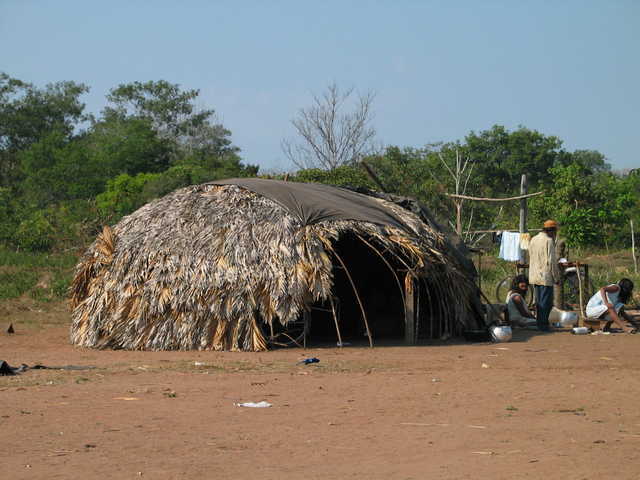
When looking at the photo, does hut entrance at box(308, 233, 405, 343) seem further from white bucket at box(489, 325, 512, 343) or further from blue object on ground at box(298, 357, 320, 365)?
blue object on ground at box(298, 357, 320, 365)

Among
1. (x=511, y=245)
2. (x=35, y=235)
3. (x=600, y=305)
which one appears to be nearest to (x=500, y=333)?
(x=600, y=305)

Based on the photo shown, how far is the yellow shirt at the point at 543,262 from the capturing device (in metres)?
12.8

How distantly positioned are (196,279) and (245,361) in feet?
5.08

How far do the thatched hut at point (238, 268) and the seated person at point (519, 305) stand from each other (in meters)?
0.82

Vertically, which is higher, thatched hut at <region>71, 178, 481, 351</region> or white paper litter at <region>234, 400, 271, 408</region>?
thatched hut at <region>71, 178, 481, 351</region>

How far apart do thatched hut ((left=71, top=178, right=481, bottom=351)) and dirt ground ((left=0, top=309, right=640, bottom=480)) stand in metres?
0.51

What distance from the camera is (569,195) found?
24328 millimetres

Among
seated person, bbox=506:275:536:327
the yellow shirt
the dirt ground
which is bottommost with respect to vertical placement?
the dirt ground

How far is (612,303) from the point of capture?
12570 mm

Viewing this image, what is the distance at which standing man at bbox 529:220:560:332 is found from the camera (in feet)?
42.1

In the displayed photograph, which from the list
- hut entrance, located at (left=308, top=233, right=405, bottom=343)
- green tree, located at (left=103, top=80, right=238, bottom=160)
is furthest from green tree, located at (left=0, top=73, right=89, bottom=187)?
hut entrance, located at (left=308, top=233, right=405, bottom=343)

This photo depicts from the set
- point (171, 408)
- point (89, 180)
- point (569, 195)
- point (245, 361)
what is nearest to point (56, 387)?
point (171, 408)

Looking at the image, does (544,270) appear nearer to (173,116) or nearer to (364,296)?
(364,296)

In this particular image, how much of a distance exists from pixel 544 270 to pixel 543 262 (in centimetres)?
14
